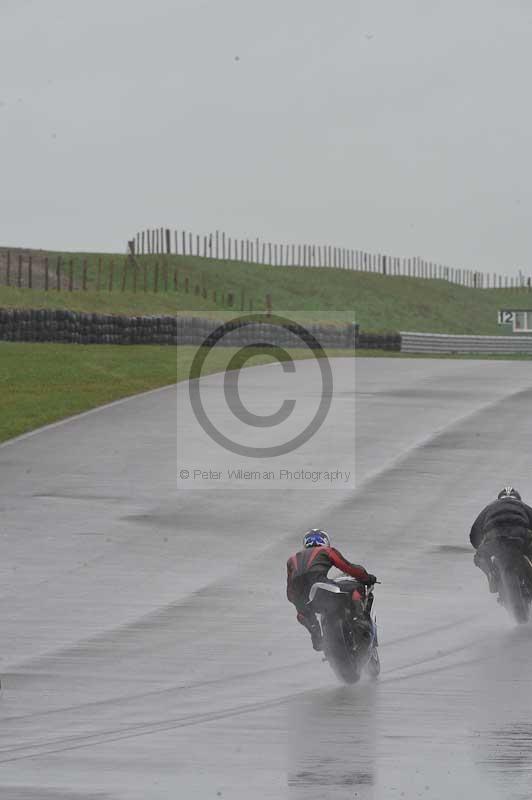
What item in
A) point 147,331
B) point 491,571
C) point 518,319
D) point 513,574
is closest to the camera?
point 513,574

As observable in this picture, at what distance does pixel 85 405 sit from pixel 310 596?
75.5 feet

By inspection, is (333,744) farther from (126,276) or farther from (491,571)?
(126,276)

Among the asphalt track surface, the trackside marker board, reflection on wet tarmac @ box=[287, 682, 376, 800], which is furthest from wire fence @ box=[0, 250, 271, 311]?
reflection on wet tarmac @ box=[287, 682, 376, 800]

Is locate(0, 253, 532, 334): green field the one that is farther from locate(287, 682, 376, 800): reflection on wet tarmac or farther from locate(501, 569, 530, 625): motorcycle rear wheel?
locate(287, 682, 376, 800): reflection on wet tarmac

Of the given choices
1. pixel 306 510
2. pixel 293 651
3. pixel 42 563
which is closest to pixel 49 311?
pixel 306 510

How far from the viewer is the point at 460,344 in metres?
67.2

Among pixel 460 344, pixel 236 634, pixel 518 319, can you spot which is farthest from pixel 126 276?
pixel 236 634

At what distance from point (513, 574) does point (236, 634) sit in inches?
104

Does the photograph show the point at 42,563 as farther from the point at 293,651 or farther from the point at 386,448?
the point at 386,448

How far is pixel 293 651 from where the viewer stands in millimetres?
15242

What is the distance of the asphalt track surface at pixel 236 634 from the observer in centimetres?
1039

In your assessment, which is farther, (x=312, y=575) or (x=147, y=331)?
(x=147, y=331)

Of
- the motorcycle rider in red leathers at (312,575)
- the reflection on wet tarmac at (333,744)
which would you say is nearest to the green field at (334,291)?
the motorcycle rider in red leathers at (312,575)

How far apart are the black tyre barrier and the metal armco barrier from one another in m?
3.28
